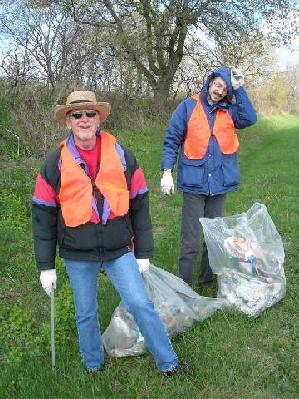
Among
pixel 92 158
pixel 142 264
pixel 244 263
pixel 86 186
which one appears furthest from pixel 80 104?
pixel 244 263

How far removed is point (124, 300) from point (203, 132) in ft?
5.16

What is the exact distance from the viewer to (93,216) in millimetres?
2818

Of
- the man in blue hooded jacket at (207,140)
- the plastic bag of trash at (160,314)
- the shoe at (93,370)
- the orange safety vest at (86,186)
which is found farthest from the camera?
the man in blue hooded jacket at (207,140)

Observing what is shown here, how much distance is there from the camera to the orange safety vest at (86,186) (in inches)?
108

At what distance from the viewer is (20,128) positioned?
10.6 meters

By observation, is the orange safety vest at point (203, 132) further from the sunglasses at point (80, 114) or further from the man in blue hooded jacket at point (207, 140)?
the sunglasses at point (80, 114)

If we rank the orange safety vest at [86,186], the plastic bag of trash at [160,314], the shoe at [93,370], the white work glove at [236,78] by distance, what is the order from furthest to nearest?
1. the white work glove at [236,78]
2. the plastic bag of trash at [160,314]
3. the shoe at [93,370]
4. the orange safety vest at [86,186]

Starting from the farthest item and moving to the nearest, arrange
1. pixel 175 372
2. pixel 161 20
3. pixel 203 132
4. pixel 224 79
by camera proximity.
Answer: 1. pixel 161 20
2. pixel 203 132
3. pixel 224 79
4. pixel 175 372

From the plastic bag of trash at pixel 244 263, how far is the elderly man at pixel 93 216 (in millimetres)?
978

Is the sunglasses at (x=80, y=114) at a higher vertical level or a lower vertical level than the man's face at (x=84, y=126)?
higher

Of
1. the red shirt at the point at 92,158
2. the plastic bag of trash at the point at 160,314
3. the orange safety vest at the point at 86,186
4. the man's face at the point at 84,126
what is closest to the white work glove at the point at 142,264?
the plastic bag of trash at the point at 160,314

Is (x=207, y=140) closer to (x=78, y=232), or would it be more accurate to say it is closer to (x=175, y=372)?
(x=78, y=232)

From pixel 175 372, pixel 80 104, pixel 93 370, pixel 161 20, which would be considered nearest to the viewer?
pixel 80 104

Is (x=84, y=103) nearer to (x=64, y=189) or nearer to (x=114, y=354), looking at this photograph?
(x=64, y=189)
